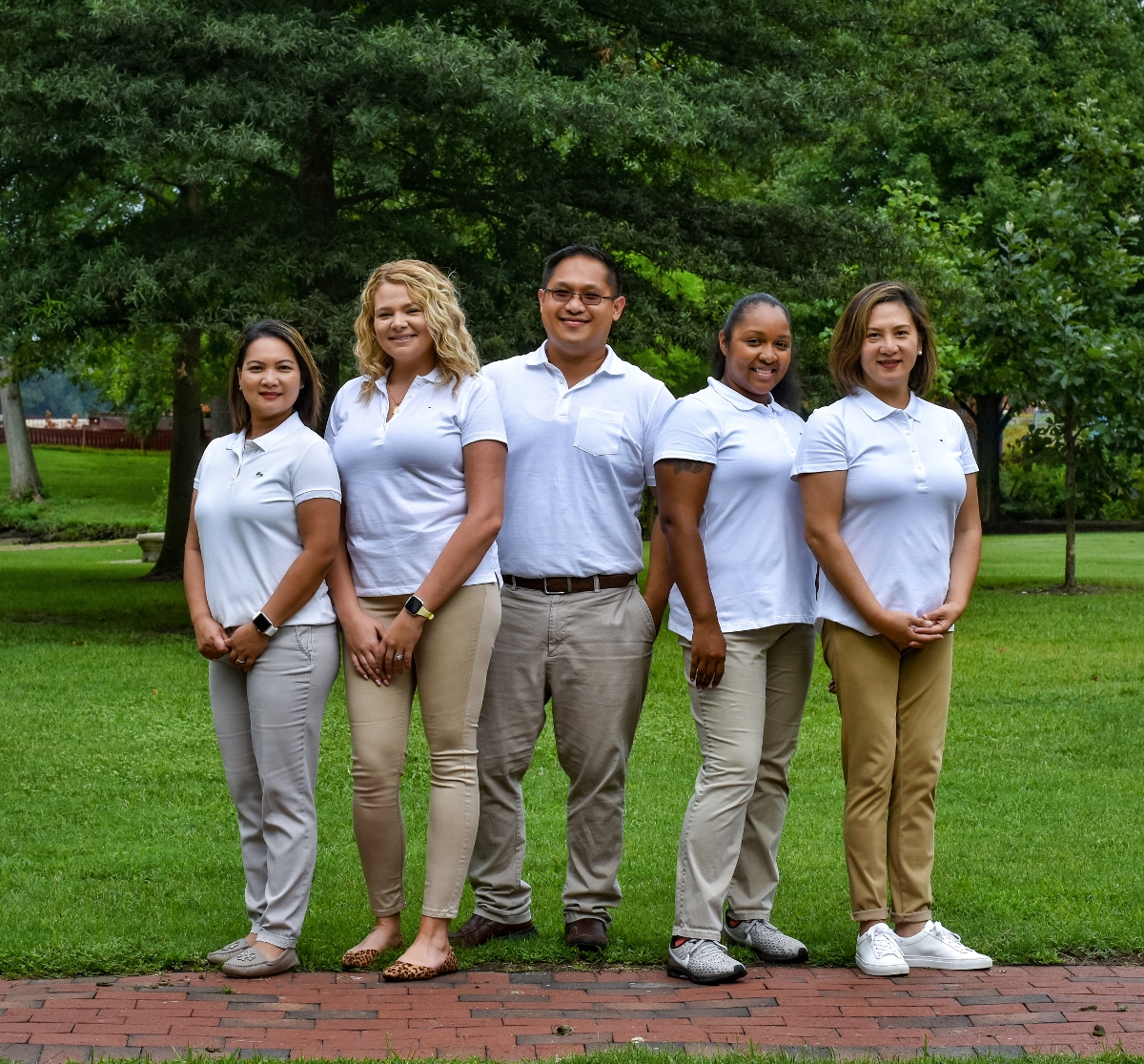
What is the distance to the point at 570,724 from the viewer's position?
4.96 meters

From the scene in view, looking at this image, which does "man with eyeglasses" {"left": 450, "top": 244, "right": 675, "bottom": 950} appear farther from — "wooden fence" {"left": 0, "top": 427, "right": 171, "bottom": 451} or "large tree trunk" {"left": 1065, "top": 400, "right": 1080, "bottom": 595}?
"wooden fence" {"left": 0, "top": 427, "right": 171, "bottom": 451}

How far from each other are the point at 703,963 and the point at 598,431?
176 centimetres

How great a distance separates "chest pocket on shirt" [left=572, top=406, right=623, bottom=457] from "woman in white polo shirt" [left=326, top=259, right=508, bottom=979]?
27 centimetres

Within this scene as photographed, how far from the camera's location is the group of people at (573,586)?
4.70 m

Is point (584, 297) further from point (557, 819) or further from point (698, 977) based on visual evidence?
point (557, 819)

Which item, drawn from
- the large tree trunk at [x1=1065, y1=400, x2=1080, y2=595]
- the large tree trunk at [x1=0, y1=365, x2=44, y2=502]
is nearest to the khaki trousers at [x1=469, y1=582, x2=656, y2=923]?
the large tree trunk at [x1=1065, y1=400, x2=1080, y2=595]

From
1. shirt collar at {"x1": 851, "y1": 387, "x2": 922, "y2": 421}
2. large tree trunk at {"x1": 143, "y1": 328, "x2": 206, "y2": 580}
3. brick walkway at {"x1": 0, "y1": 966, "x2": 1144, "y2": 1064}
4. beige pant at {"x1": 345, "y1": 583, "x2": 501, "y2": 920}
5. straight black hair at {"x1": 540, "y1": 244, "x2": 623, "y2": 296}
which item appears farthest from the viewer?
large tree trunk at {"x1": 143, "y1": 328, "x2": 206, "y2": 580}

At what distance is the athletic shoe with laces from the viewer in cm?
460

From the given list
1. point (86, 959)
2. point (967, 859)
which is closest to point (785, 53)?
point (967, 859)

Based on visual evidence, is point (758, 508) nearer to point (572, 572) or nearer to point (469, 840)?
point (572, 572)

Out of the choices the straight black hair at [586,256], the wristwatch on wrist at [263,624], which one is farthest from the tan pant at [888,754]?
the wristwatch on wrist at [263,624]

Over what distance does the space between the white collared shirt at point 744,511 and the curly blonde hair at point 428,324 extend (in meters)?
0.72

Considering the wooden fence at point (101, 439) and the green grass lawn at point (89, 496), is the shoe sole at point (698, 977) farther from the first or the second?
the wooden fence at point (101, 439)

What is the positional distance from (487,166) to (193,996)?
10607mm
